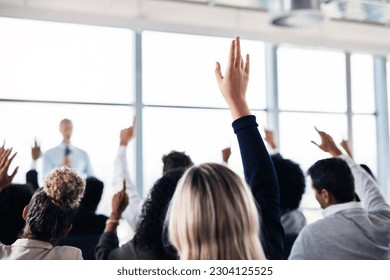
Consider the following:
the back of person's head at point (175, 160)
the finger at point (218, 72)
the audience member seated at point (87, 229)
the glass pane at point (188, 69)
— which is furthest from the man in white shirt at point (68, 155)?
the finger at point (218, 72)

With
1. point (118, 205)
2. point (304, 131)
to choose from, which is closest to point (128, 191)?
point (118, 205)

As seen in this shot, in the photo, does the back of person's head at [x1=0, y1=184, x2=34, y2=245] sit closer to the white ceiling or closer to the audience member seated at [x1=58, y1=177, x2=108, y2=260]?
the audience member seated at [x1=58, y1=177, x2=108, y2=260]

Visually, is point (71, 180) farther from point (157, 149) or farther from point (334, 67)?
point (334, 67)

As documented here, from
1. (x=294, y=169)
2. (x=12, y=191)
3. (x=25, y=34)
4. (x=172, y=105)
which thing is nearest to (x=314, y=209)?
(x=294, y=169)

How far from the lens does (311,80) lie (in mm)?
3770

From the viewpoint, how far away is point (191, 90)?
11.6 ft

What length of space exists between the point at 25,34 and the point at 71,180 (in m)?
1.81

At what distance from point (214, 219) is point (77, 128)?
9.06 ft

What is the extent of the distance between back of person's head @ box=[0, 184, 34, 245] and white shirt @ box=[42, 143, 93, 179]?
4.49 feet

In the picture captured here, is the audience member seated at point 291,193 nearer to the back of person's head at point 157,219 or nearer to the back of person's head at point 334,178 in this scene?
the back of person's head at point 334,178

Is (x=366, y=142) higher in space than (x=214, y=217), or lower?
higher

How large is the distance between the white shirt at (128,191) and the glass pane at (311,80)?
5.32 feet

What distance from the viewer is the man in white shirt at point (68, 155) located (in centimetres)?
322

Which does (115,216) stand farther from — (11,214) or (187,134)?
(187,134)
